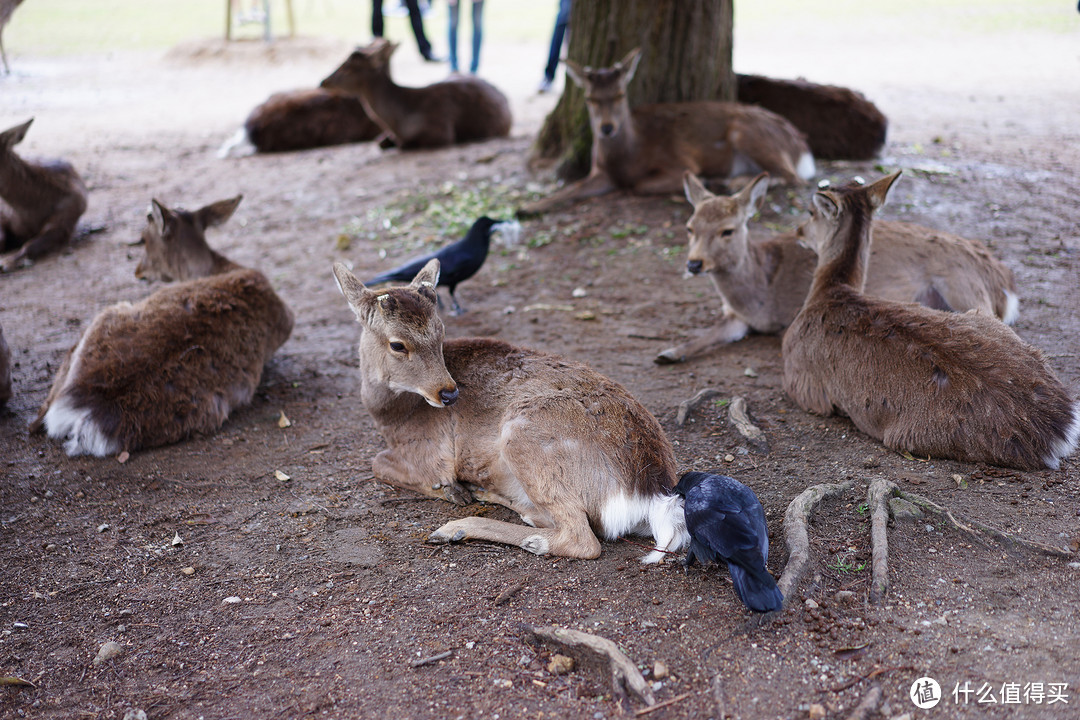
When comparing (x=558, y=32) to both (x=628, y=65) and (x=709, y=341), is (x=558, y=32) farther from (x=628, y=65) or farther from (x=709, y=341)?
(x=709, y=341)

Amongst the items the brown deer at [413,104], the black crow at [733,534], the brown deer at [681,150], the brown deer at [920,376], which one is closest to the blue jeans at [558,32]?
the brown deer at [413,104]

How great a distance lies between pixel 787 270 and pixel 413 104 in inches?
265

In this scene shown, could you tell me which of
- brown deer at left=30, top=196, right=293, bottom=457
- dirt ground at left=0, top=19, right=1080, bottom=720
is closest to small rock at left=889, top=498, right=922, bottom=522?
dirt ground at left=0, top=19, right=1080, bottom=720

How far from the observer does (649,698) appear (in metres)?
2.81

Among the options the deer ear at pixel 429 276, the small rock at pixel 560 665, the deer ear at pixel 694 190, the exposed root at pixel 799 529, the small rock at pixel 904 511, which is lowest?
the small rock at pixel 560 665

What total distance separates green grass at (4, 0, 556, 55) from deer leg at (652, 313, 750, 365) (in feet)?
51.7

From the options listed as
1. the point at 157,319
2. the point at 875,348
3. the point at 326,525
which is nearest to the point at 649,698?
the point at 326,525

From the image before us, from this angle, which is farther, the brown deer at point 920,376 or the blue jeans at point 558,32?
the blue jeans at point 558,32

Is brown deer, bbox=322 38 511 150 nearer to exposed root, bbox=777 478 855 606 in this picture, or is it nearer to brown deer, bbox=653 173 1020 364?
brown deer, bbox=653 173 1020 364

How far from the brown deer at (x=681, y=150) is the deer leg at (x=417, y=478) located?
4.51 meters

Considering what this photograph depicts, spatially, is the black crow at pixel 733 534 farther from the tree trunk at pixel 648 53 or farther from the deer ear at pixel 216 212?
the tree trunk at pixel 648 53

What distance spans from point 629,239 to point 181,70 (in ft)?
50.5

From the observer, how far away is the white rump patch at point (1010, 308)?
225 inches

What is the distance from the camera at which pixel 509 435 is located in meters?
3.96
